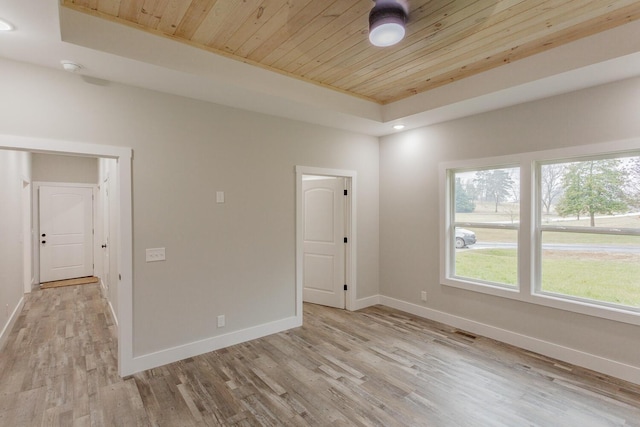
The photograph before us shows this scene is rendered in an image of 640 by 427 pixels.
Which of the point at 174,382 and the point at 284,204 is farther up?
the point at 284,204

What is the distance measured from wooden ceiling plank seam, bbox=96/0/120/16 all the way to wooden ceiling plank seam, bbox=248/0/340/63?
101 cm

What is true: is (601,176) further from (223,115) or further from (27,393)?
(27,393)

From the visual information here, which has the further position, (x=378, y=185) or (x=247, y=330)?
(x=378, y=185)

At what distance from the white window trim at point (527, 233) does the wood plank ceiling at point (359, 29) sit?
1007 millimetres

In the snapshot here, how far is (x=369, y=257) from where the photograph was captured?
4879 mm

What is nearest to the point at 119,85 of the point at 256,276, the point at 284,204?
the point at 284,204

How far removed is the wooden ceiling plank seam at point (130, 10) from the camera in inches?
82.7

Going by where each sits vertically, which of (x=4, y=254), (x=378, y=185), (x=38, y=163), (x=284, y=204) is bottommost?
(x=4, y=254)

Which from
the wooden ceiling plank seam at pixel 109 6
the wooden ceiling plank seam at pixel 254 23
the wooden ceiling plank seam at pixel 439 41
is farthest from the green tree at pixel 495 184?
the wooden ceiling plank seam at pixel 109 6

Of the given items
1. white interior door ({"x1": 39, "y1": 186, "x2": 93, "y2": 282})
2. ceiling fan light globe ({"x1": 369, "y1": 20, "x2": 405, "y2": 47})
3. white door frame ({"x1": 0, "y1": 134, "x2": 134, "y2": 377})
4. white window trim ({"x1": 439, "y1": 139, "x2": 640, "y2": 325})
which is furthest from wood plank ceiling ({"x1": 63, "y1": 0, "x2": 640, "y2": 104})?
white interior door ({"x1": 39, "y1": 186, "x2": 93, "y2": 282})

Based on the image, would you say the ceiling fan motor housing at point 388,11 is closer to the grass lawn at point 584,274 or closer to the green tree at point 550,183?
the green tree at point 550,183

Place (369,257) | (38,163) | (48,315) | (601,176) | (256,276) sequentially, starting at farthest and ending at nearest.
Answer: (38,163) → (369,257) → (48,315) → (256,276) → (601,176)

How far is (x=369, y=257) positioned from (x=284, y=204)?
1.74 meters

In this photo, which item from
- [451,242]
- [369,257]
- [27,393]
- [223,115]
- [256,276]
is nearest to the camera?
[27,393]
